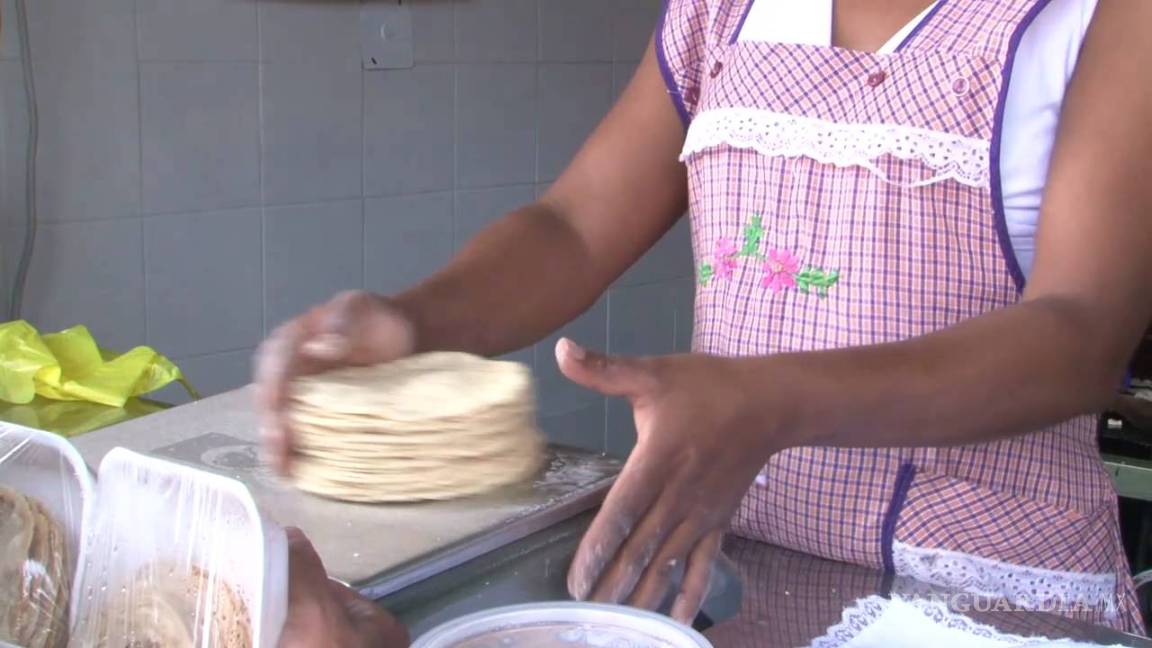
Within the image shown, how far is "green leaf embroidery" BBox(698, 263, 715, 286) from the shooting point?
119cm

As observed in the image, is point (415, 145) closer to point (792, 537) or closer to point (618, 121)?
point (618, 121)

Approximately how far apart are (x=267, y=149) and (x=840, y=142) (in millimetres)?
1441

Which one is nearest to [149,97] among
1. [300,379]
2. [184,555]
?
[300,379]

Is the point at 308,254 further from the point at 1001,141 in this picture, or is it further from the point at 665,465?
the point at 665,465

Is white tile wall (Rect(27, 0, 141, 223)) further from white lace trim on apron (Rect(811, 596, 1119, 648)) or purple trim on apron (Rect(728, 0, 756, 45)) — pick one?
white lace trim on apron (Rect(811, 596, 1119, 648))

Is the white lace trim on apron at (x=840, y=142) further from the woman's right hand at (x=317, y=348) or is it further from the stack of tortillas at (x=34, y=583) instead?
the stack of tortillas at (x=34, y=583)

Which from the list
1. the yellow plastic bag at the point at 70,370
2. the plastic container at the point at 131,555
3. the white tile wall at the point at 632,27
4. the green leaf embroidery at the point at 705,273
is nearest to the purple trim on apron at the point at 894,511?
the green leaf embroidery at the point at 705,273

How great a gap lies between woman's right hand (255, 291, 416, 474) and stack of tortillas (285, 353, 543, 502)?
0.01m

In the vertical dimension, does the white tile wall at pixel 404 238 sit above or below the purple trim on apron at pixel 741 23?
below

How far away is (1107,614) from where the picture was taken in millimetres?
1070

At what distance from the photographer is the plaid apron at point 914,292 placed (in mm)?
1052

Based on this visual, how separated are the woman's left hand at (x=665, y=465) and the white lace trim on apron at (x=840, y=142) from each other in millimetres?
427

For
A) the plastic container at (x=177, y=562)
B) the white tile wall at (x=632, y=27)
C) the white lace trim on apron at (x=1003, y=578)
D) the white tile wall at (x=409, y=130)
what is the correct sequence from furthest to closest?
the white tile wall at (x=632, y=27) < the white tile wall at (x=409, y=130) < the white lace trim on apron at (x=1003, y=578) < the plastic container at (x=177, y=562)

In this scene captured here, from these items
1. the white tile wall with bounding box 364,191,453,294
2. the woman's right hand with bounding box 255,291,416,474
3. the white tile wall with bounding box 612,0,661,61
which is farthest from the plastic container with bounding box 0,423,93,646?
the white tile wall with bounding box 612,0,661,61
